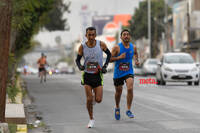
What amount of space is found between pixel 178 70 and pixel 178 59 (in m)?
1.29

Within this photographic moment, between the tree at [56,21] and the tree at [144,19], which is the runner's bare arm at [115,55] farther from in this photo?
the tree at [144,19]

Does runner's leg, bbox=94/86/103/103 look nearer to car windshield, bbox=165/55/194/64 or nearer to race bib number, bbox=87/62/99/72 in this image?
race bib number, bbox=87/62/99/72

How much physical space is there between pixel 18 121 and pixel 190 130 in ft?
10.4

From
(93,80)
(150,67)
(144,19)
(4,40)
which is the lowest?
(150,67)

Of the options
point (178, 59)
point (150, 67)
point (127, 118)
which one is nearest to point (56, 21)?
point (150, 67)

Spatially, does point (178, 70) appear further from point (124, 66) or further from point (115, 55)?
point (115, 55)

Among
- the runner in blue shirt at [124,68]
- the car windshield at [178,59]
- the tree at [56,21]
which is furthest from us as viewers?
the tree at [56,21]

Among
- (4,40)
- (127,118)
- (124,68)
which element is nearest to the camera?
(4,40)

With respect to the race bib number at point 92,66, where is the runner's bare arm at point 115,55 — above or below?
above

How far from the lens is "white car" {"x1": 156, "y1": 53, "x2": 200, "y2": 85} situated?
101ft

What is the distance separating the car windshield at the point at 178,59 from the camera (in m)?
31.9

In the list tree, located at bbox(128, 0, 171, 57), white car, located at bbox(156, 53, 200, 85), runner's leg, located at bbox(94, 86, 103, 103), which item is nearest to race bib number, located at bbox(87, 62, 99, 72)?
runner's leg, located at bbox(94, 86, 103, 103)

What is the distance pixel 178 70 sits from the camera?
3095cm

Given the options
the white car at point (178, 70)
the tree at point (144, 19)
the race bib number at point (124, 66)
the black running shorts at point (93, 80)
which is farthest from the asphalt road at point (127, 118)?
the tree at point (144, 19)
